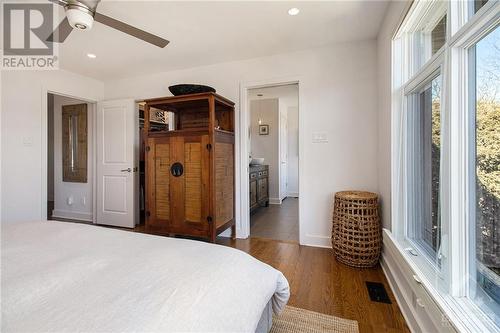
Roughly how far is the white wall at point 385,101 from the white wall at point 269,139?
3171mm

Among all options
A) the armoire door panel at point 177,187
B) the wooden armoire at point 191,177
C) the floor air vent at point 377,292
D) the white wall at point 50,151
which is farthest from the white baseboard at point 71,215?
the floor air vent at point 377,292

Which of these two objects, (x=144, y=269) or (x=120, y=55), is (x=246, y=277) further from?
(x=120, y=55)

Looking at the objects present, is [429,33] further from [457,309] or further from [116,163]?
[116,163]

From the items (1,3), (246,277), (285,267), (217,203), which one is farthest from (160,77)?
(246,277)

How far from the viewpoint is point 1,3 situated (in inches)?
75.0

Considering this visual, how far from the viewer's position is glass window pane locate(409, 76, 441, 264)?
142 cm

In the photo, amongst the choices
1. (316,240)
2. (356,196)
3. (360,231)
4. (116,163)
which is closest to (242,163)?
(316,240)

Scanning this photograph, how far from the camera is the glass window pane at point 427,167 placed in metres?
1.42

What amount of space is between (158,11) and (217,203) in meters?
1.96

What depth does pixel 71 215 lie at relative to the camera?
4219mm

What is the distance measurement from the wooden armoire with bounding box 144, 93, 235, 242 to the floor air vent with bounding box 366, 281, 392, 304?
62.2 inches

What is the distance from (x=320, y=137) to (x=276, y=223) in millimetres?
1712

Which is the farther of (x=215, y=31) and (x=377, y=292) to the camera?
(x=215, y=31)

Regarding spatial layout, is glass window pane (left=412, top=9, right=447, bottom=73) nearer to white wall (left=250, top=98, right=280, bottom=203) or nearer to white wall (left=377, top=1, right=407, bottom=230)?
white wall (left=377, top=1, right=407, bottom=230)
